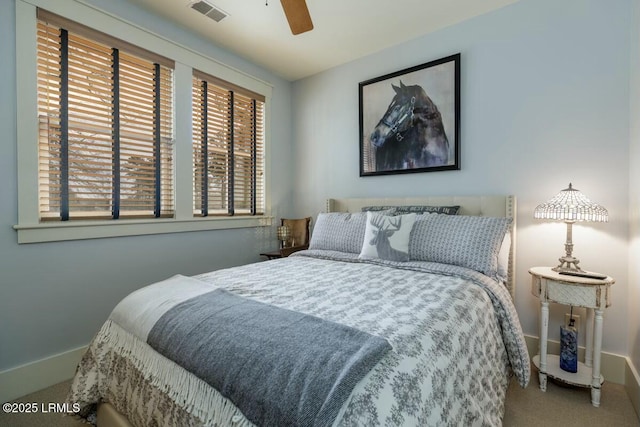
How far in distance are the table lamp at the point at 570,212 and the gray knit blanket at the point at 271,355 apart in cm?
169

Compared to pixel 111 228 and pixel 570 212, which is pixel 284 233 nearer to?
pixel 111 228

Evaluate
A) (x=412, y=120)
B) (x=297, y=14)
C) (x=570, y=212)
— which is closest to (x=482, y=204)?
(x=570, y=212)

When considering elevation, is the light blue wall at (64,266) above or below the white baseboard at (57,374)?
above

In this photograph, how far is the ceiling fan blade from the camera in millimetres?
1537

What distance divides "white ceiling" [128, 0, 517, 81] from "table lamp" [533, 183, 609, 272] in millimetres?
1567

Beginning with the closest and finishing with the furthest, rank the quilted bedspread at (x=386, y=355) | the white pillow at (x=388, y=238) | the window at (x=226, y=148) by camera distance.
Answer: the quilted bedspread at (x=386, y=355) → the white pillow at (x=388, y=238) → the window at (x=226, y=148)

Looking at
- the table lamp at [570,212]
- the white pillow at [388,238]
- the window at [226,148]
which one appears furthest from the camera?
the window at [226,148]

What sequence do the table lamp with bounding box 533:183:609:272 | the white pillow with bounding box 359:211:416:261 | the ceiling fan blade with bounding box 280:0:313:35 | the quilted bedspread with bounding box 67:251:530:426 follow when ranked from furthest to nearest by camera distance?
the white pillow with bounding box 359:211:416:261 < the table lamp with bounding box 533:183:609:272 < the ceiling fan blade with bounding box 280:0:313:35 < the quilted bedspread with bounding box 67:251:530:426

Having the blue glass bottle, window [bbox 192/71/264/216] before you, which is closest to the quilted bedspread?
the blue glass bottle

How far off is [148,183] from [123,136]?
0.40 meters

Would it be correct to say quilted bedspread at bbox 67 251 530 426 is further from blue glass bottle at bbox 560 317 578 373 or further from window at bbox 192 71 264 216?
window at bbox 192 71 264 216

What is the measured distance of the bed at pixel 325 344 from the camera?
0.79 metres

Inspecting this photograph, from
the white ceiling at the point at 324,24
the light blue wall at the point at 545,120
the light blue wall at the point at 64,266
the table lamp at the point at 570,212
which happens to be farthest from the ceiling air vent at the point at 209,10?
the table lamp at the point at 570,212

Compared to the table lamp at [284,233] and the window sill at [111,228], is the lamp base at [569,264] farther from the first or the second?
the window sill at [111,228]
